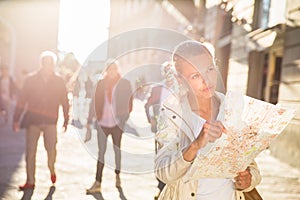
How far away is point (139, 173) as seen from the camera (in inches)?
280

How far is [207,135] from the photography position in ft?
5.78

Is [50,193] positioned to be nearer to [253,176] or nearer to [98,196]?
[98,196]

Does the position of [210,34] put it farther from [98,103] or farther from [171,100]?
[171,100]

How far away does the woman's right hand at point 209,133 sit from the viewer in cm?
176

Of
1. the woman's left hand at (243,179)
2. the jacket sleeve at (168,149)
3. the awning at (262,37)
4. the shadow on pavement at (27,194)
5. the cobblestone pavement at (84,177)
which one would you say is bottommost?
the shadow on pavement at (27,194)

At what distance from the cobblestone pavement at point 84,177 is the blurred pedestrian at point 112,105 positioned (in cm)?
41

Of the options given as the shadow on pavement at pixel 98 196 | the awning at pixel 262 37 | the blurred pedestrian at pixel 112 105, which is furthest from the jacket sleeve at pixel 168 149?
the awning at pixel 262 37

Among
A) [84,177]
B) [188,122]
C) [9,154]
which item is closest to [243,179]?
[188,122]

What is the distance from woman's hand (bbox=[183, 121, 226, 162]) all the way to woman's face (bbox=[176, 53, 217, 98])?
0.70 feet

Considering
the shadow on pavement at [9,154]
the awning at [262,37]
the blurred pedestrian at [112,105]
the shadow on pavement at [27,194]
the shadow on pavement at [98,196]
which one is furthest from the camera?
the awning at [262,37]

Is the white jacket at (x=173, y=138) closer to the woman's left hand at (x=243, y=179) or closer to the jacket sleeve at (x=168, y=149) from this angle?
the jacket sleeve at (x=168, y=149)

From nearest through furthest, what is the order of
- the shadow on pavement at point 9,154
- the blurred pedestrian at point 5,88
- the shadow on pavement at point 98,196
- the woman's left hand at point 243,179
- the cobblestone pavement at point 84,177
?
the woman's left hand at point 243,179 < the shadow on pavement at point 98,196 < the cobblestone pavement at point 84,177 < the shadow on pavement at point 9,154 < the blurred pedestrian at point 5,88

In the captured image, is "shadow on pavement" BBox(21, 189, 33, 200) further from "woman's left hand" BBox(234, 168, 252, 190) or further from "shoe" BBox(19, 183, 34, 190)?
"woman's left hand" BBox(234, 168, 252, 190)

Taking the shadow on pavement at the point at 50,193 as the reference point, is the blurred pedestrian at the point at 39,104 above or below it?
above
